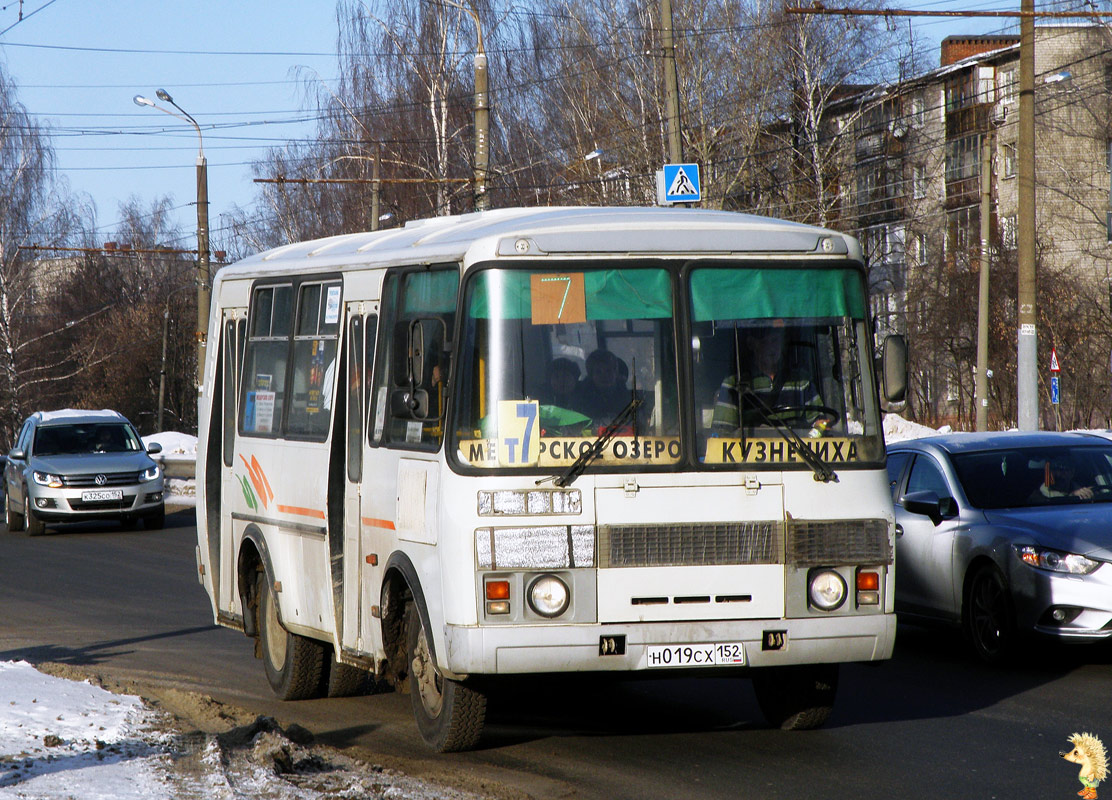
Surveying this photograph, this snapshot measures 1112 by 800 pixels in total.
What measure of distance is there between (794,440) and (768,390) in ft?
0.85

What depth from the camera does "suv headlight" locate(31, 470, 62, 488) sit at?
22750 millimetres

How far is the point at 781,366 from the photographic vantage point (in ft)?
23.7

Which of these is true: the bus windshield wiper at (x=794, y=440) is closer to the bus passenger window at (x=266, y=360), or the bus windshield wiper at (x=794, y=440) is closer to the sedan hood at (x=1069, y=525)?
the sedan hood at (x=1069, y=525)

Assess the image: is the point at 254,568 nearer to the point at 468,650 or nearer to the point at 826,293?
the point at 468,650

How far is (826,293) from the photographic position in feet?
24.2

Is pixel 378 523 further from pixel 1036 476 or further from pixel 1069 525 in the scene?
pixel 1036 476

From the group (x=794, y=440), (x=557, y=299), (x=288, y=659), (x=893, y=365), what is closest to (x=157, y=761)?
(x=288, y=659)

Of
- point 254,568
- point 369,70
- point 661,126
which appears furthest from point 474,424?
point 369,70

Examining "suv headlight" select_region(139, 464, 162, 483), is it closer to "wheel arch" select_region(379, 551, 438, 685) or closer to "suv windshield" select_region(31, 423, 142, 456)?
"suv windshield" select_region(31, 423, 142, 456)

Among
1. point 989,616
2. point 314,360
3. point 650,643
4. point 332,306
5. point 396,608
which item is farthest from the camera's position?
point 989,616

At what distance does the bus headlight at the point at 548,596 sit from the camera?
680 cm

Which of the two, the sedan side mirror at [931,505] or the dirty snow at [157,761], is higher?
the sedan side mirror at [931,505]

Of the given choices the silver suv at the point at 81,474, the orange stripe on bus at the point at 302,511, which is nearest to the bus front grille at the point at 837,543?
the orange stripe on bus at the point at 302,511

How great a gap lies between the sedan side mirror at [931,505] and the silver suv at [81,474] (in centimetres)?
1528
